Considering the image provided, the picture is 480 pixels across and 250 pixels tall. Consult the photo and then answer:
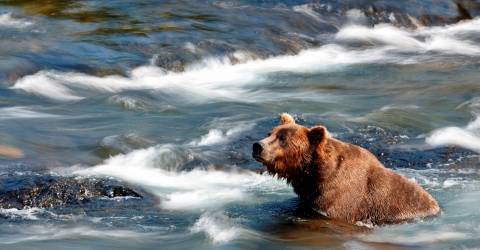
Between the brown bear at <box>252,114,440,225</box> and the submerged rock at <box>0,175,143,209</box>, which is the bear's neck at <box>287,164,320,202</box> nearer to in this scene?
the brown bear at <box>252,114,440,225</box>

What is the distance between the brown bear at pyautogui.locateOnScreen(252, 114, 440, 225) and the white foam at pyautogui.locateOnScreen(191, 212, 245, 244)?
609 mm

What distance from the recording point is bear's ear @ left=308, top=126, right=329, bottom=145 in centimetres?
881

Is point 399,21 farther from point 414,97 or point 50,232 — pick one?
point 50,232

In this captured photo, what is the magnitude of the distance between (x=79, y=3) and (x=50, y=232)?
1424 centimetres

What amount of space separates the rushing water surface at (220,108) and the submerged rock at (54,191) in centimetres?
5

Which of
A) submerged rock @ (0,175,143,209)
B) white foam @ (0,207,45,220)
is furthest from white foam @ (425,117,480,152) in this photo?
white foam @ (0,207,45,220)

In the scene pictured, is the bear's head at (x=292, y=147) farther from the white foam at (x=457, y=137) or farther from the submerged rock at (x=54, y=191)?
the white foam at (x=457, y=137)

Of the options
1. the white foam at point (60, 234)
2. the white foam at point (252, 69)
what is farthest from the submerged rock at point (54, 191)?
the white foam at point (252, 69)

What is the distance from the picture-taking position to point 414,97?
15.5 metres

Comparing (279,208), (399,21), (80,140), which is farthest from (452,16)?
(279,208)

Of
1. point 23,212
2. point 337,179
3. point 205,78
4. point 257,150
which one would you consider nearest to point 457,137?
point 337,179

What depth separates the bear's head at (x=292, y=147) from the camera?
8719 millimetres

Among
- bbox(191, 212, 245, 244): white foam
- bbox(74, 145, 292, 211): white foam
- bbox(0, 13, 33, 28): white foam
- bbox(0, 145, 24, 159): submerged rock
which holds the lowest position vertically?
bbox(74, 145, 292, 211): white foam

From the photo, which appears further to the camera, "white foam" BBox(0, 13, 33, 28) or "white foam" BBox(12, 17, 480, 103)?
"white foam" BBox(0, 13, 33, 28)
